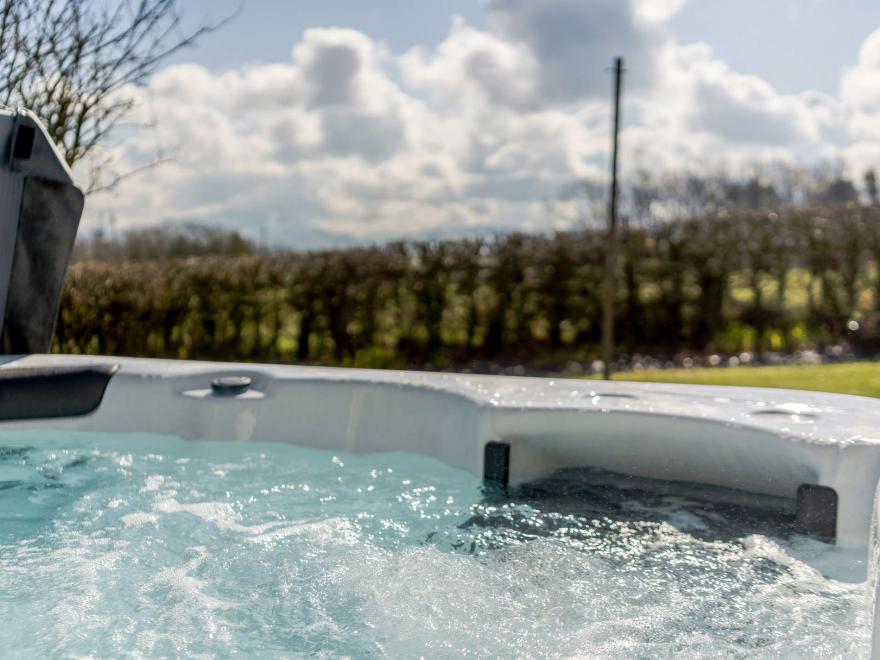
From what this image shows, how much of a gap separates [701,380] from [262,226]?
35.2 feet

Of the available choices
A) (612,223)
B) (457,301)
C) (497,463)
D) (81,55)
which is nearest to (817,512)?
(497,463)

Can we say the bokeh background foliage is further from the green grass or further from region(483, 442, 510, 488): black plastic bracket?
region(483, 442, 510, 488): black plastic bracket

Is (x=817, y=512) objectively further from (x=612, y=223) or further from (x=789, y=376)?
(x=789, y=376)

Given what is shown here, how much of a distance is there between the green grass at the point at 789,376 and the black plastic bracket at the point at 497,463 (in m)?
3.45

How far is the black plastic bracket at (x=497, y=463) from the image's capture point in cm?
226

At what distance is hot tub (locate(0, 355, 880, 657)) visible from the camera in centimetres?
151

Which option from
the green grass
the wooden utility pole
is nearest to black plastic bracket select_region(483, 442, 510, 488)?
the wooden utility pole

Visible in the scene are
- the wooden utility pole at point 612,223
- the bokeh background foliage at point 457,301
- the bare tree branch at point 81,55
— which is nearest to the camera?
the bare tree branch at point 81,55

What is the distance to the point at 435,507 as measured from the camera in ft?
6.97

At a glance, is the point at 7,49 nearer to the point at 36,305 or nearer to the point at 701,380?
the point at 36,305

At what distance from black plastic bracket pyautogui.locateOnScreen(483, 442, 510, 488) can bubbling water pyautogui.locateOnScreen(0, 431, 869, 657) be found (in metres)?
0.06

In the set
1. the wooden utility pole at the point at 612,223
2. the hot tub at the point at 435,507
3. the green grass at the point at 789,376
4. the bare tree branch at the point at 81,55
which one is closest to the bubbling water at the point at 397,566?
the hot tub at the point at 435,507

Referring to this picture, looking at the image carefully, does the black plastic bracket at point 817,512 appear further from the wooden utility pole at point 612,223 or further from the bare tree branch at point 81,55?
the bare tree branch at point 81,55

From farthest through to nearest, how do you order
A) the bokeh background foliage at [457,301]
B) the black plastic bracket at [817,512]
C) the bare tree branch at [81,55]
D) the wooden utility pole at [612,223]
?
the bokeh background foliage at [457,301] → the wooden utility pole at [612,223] → the bare tree branch at [81,55] → the black plastic bracket at [817,512]
